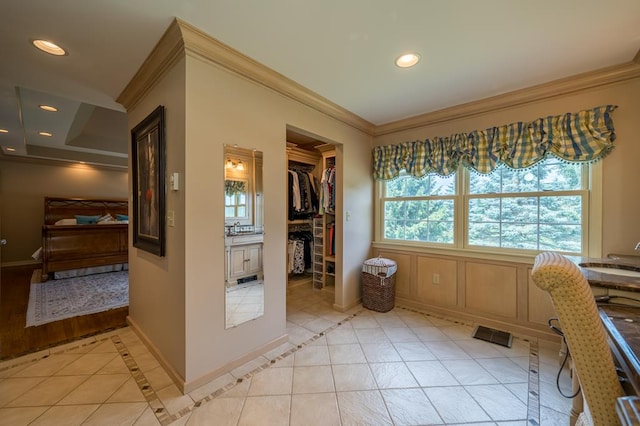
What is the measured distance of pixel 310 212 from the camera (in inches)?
167

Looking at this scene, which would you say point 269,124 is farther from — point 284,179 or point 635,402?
point 635,402

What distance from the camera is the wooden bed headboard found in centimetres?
559

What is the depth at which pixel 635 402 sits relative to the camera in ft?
2.10

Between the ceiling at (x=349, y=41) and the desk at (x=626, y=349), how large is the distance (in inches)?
65.6

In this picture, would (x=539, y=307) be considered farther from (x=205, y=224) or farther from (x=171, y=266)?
(x=171, y=266)

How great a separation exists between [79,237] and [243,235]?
4633 millimetres

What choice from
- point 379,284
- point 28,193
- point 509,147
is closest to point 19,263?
point 28,193

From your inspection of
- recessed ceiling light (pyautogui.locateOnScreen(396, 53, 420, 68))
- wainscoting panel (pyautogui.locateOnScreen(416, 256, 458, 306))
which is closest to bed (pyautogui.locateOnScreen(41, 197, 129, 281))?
wainscoting panel (pyautogui.locateOnScreen(416, 256, 458, 306))

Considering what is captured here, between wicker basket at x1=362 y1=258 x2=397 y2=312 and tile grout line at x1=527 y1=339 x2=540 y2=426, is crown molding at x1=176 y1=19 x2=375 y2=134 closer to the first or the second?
wicker basket at x1=362 y1=258 x2=397 y2=312

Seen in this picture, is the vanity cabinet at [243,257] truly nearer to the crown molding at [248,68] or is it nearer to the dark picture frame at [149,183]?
the dark picture frame at [149,183]

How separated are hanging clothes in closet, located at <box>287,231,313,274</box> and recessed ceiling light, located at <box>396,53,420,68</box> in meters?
2.97

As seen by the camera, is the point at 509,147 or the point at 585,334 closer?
the point at 585,334

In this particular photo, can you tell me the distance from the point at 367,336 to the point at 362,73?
2.43m

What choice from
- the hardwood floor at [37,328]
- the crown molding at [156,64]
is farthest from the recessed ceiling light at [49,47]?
the hardwood floor at [37,328]
